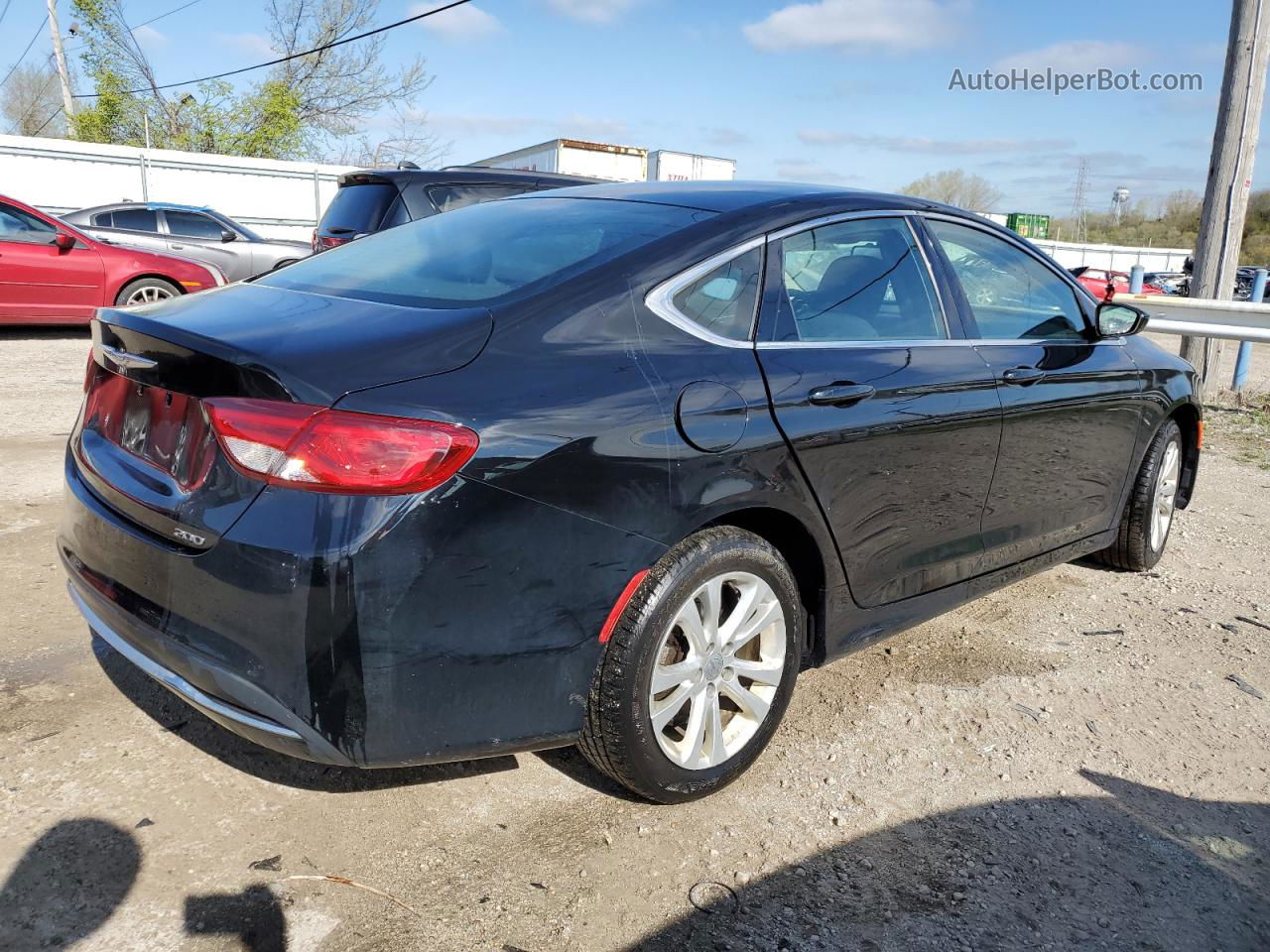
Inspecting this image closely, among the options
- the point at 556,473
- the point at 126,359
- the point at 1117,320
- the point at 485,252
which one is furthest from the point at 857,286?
the point at 126,359

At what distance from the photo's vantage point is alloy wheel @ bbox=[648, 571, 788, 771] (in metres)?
2.55

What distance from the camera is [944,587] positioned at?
3375 mm

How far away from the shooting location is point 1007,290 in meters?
3.79

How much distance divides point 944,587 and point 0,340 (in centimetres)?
1119

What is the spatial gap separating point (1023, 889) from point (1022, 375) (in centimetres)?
181

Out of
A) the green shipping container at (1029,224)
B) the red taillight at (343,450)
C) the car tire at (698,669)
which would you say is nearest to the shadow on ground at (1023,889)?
the car tire at (698,669)

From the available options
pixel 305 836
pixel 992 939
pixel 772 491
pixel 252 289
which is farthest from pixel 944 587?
pixel 252 289

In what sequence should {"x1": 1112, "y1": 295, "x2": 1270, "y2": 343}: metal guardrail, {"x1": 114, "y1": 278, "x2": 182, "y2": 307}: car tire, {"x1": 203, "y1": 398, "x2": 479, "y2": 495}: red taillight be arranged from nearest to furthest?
{"x1": 203, "y1": 398, "x2": 479, "y2": 495}: red taillight
{"x1": 1112, "y1": 295, "x2": 1270, "y2": 343}: metal guardrail
{"x1": 114, "y1": 278, "x2": 182, "y2": 307}: car tire

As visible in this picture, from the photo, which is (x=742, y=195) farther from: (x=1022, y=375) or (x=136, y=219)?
(x=136, y=219)

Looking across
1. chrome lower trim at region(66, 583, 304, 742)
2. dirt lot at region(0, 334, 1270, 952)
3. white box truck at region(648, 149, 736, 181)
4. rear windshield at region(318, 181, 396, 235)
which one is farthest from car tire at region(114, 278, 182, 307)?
white box truck at region(648, 149, 736, 181)

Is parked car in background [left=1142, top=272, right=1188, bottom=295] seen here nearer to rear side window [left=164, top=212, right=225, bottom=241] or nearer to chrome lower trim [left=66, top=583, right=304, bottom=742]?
rear side window [left=164, top=212, right=225, bottom=241]

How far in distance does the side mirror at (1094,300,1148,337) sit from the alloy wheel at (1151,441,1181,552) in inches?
30.1

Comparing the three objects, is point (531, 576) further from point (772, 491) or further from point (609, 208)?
point (609, 208)

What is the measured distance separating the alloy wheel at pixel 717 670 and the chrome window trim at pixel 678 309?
612mm
